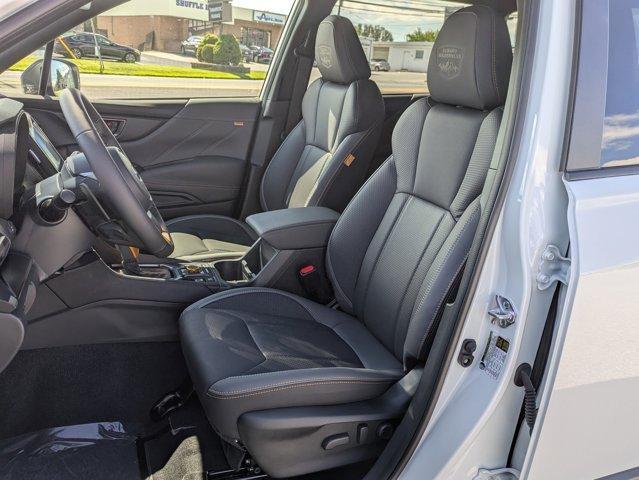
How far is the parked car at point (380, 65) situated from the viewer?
293 cm

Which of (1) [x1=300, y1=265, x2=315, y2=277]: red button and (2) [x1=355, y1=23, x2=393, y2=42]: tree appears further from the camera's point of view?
(2) [x1=355, y1=23, x2=393, y2=42]: tree

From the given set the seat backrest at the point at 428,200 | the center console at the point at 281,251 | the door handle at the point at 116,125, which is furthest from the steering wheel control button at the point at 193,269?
the door handle at the point at 116,125

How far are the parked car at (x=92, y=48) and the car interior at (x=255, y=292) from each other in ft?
1.92

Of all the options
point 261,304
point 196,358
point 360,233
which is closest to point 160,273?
point 261,304

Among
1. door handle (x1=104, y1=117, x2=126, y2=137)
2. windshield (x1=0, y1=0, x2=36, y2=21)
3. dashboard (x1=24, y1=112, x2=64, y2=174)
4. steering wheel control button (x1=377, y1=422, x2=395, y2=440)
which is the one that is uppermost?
windshield (x1=0, y1=0, x2=36, y2=21)

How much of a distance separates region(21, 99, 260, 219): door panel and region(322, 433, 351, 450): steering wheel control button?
186 centimetres

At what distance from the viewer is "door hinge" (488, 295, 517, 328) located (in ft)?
4.22

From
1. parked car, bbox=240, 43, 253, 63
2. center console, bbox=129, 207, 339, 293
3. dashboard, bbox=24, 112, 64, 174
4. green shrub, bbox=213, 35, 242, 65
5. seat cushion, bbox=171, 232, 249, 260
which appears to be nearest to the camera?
dashboard, bbox=24, 112, 64, 174

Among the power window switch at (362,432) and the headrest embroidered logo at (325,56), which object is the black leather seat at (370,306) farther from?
the headrest embroidered logo at (325,56)

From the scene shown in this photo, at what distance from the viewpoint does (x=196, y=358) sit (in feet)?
5.57

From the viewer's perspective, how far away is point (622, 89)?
130cm

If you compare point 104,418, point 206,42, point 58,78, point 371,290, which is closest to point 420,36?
point 206,42

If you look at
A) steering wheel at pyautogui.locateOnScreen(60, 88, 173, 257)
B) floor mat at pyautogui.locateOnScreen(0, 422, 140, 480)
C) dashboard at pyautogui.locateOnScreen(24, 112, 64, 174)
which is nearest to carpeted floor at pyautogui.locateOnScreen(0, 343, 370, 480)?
Answer: floor mat at pyautogui.locateOnScreen(0, 422, 140, 480)

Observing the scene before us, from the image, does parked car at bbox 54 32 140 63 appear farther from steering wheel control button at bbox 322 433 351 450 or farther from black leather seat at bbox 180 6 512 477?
steering wheel control button at bbox 322 433 351 450
